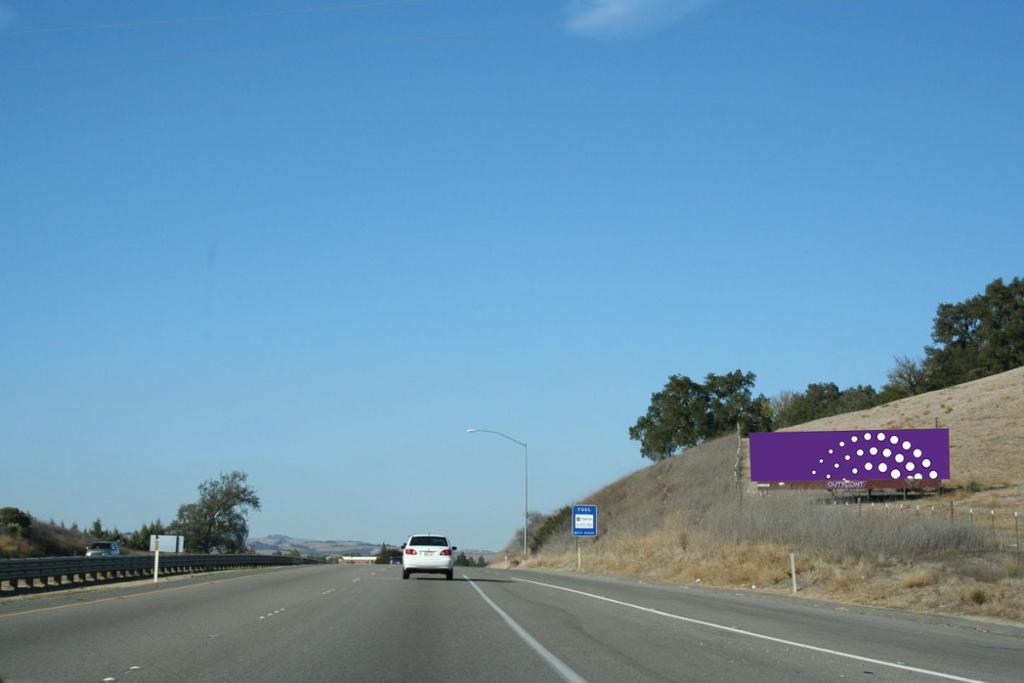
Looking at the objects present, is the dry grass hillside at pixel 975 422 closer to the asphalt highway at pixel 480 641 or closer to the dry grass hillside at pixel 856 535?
the dry grass hillside at pixel 856 535

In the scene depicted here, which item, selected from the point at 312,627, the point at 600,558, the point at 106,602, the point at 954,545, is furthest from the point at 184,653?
the point at 600,558

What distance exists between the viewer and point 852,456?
206 feet

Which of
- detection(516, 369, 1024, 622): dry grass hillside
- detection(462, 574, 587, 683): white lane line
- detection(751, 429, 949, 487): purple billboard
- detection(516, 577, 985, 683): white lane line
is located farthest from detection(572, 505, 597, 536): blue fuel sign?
detection(462, 574, 587, 683): white lane line

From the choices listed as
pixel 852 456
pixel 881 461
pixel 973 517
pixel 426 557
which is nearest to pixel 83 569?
pixel 426 557

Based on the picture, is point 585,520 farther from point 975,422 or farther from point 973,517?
point 975,422

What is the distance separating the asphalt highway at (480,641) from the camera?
43.5 ft

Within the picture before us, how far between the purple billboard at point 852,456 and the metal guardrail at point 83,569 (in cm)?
3110

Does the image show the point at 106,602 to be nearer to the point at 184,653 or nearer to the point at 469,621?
the point at 469,621

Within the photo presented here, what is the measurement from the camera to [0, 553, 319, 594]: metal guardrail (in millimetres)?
31625

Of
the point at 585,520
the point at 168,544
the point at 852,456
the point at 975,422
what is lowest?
the point at 168,544

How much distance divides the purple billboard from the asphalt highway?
34.9 meters

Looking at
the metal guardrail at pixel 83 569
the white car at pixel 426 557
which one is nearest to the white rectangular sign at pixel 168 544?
the metal guardrail at pixel 83 569

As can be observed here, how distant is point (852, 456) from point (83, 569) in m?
41.5

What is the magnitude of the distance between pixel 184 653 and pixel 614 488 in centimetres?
9292
